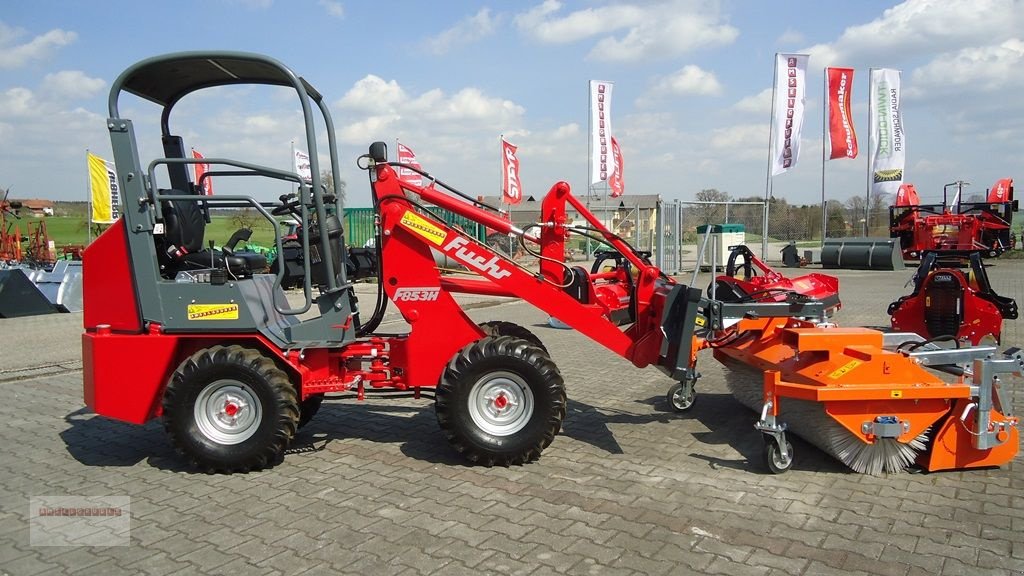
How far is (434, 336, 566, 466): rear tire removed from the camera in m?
4.89

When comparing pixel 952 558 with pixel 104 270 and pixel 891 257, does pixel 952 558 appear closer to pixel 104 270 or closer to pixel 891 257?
pixel 104 270

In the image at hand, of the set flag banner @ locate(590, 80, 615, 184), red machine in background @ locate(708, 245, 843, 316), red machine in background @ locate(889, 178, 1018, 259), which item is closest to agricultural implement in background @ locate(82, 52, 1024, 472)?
red machine in background @ locate(708, 245, 843, 316)

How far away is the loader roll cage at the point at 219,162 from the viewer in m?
4.81

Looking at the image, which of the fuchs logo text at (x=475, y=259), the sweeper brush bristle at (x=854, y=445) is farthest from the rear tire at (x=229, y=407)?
the sweeper brush bristle at (x=854, y=445)

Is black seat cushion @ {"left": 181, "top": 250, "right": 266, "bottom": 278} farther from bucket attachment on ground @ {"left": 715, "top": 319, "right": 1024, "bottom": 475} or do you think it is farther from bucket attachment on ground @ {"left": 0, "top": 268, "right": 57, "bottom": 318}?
bucket attachment on ground @ {"left": 0, "top": 268, "right": 57, "bottom": 318}

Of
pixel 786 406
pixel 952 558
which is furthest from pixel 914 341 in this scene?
pixel 952 558

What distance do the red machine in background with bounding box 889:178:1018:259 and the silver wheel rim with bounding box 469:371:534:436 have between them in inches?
352

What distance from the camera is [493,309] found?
15.2 metres

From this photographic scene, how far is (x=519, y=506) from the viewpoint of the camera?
14.0 feet

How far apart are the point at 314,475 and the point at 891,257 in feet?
75.7

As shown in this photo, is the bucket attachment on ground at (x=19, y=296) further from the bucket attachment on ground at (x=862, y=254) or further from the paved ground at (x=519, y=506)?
the bucket attachment on ground at (x=862, y=254)

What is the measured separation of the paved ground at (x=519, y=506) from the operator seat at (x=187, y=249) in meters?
1.47

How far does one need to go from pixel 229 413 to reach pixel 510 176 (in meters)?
20.6

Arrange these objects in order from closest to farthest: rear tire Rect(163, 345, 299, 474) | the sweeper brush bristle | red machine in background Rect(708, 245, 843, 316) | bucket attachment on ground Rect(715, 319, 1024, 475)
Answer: bucket attachment on ground Rect(715, 319, 1024, 475) < the sweeper brush bristle < rear tire Rect(163, 345, 299, 474) < red machine in background Rect(708, 245, 843, 316)
